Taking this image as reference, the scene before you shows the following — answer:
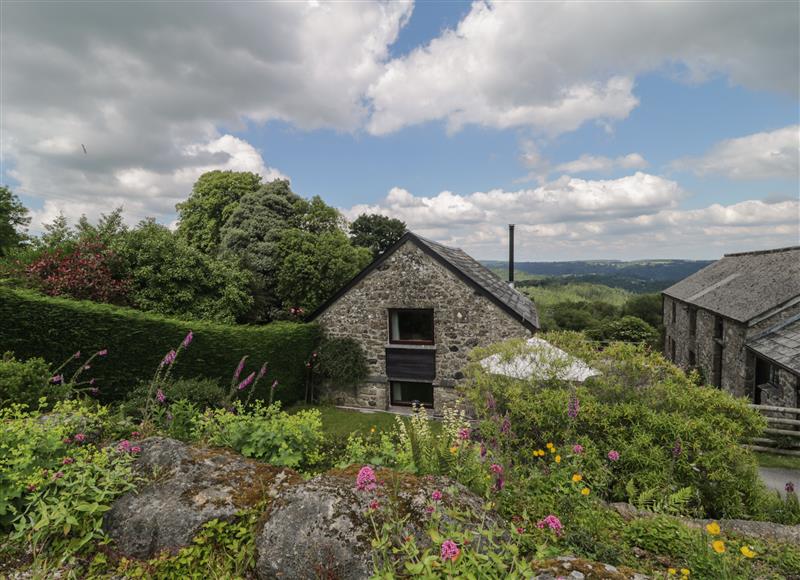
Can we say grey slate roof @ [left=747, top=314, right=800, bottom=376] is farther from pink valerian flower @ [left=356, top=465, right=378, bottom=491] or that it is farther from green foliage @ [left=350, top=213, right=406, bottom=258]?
green foliage @ [left=350, top=213, right=406, bottom=258]

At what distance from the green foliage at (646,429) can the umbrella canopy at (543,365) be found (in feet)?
0.57

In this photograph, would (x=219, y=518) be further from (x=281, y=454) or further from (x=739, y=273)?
(x=739, y=273)

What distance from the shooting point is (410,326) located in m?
14.3

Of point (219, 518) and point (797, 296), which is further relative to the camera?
point (797, 296)

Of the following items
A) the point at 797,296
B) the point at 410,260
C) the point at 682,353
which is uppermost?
the point at 410,260

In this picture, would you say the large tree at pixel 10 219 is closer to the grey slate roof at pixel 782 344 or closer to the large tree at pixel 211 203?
the large tree at pixel 211 203

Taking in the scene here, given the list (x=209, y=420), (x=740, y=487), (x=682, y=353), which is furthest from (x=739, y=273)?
(x=209, y=420)

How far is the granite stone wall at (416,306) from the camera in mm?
13016

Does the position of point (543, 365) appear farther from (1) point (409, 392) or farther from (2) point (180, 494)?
(1) point (409, 392)

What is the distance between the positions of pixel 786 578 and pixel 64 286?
48.3ft

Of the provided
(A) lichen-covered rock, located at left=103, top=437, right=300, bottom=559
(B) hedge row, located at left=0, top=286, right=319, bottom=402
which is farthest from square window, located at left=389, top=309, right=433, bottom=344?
(A) lichen-covered rock, located at left=103, top=437, right=300, bottom=559

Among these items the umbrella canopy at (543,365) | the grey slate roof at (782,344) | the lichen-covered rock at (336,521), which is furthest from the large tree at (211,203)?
the grey slate roof at (782,344)

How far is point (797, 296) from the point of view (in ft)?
39.7

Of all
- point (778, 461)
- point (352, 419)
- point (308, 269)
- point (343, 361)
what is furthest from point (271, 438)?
point (308, 269)
